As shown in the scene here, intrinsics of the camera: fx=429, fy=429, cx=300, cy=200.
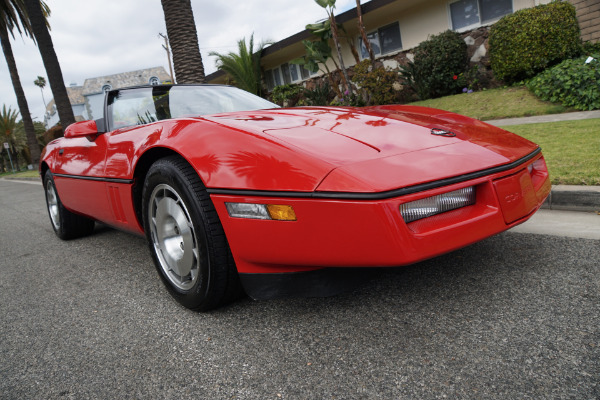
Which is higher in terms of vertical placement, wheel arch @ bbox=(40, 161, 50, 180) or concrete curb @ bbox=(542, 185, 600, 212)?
wheel arch @ bbox=(40, 161, 50, 180)

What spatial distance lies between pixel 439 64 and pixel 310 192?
957 centimetres

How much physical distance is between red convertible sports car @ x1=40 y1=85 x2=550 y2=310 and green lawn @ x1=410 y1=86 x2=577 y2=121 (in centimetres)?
590

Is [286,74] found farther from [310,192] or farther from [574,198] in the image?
[310,192]

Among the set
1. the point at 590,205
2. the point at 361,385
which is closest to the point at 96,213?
the point at 361,385

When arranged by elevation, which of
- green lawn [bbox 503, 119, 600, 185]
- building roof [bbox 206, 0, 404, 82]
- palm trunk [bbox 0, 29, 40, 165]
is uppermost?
palm trunk [bbox 0, 29, 40, 165]

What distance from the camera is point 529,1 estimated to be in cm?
904

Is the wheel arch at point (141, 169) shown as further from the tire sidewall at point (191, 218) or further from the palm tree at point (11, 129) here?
the palm tree at point (11, 129)

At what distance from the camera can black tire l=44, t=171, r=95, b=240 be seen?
12.4ft

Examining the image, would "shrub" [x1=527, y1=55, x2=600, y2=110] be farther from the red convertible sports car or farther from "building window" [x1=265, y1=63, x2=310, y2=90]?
"building window" [x1=265, y1=63, x2=310, y2=90]

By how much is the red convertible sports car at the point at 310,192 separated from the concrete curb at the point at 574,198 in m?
1.10

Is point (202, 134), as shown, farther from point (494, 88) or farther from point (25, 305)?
point (494, 88)

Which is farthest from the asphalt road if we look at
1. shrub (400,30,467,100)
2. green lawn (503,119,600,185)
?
shrub (400,30,467,100)

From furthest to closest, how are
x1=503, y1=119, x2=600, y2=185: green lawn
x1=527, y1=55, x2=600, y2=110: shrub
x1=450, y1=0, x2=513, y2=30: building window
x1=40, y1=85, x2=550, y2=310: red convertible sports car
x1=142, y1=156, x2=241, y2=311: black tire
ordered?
x1=450, y1=0, x2=513, y2=30: building window, x1=527, y1=55, x2=600, y2=110: shrub, x1=503, y1=119, x2=600, y2=185: green lawn, x1=142, y1=156, x2=241, y2=311: black tire, x1=40, y1=85, x2=550, y2=310: red convertible sports car

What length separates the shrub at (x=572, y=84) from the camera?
21.7 feet
